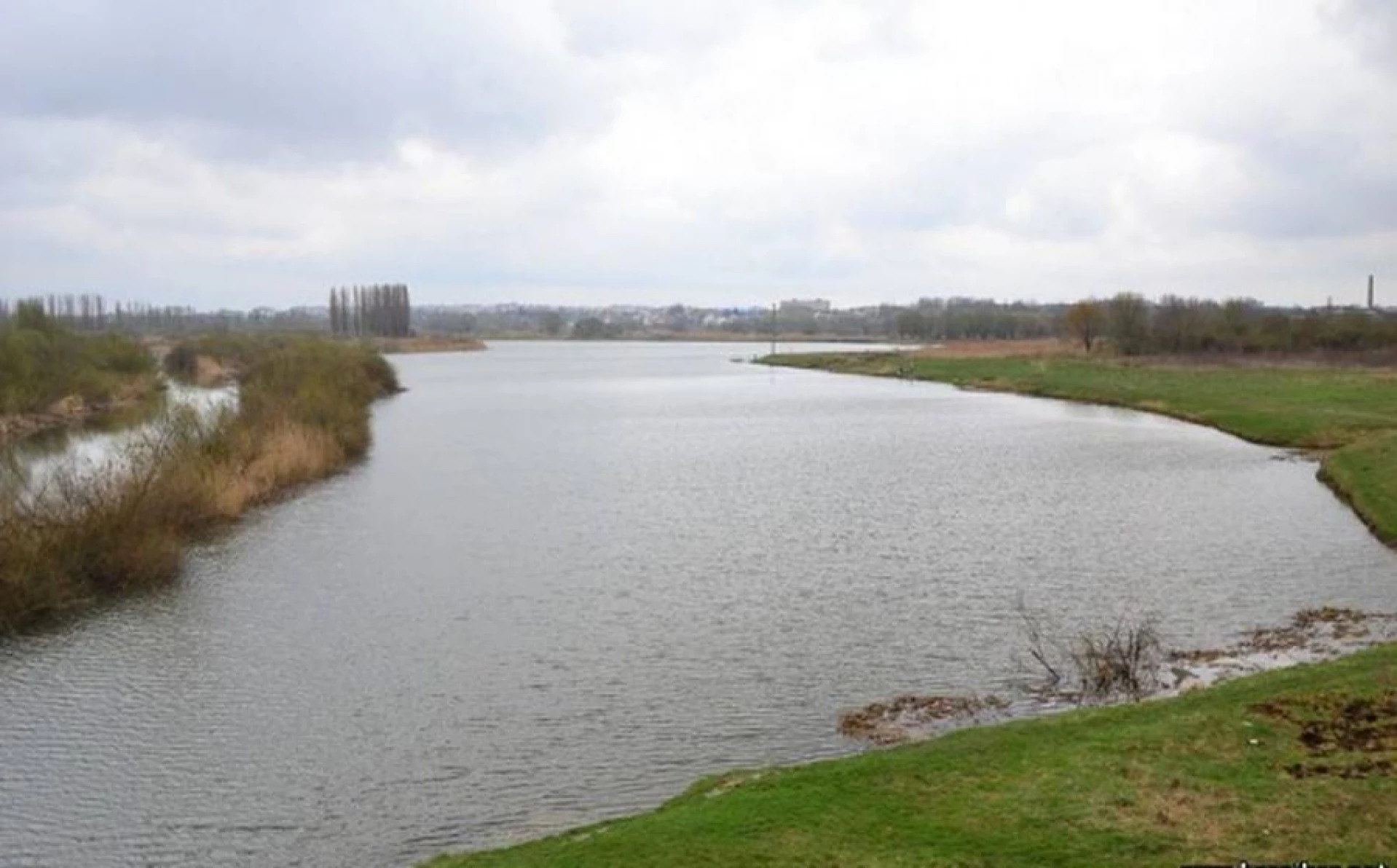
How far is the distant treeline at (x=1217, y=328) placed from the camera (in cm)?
7556

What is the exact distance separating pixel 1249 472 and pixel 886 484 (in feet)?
34.0

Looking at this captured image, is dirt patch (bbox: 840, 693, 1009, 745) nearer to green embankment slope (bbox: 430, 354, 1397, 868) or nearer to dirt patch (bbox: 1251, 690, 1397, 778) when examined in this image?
green embankment slope (bbox: 430, 354, 1397, 868)

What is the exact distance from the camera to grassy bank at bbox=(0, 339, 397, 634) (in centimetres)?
1938

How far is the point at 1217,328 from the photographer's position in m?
81.9

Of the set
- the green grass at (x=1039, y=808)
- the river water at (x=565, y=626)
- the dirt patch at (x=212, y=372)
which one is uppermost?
the dirt patch at (x=212, y=372)

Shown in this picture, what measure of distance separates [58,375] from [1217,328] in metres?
69.6

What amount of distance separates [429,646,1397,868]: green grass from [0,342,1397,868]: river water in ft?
6.55

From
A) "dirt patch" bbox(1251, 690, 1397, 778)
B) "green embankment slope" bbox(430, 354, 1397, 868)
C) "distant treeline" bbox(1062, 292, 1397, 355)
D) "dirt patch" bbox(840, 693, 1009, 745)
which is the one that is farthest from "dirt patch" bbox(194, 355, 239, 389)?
"dirt patch" bbox(1251, 690, 1397, 778)

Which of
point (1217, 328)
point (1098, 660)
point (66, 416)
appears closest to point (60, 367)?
point (66, 416)

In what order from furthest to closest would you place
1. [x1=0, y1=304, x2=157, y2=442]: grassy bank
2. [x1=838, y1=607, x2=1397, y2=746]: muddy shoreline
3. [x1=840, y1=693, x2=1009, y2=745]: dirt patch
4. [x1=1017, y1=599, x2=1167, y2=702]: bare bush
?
[x1=0, y1=304, x2=157, y2=442]: grassy bank < [x1=1017, y1=599, x2=1167, y2=702]: bare bush < [x1=838, y1=607, x2=1397, y2=746]: muddy shoreline < [x1=840, y1=693, x2=1009, y2=745]: dirt patch

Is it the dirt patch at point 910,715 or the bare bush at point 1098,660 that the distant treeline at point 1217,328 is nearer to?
the bare bush at point 1098,660

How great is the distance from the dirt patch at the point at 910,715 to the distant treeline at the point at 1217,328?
69026 mm

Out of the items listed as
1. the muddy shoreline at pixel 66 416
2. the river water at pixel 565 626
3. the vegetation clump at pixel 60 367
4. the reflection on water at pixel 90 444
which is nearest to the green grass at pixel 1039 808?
the river water at pixel 565 626

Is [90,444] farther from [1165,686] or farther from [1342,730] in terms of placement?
[1342,730]
